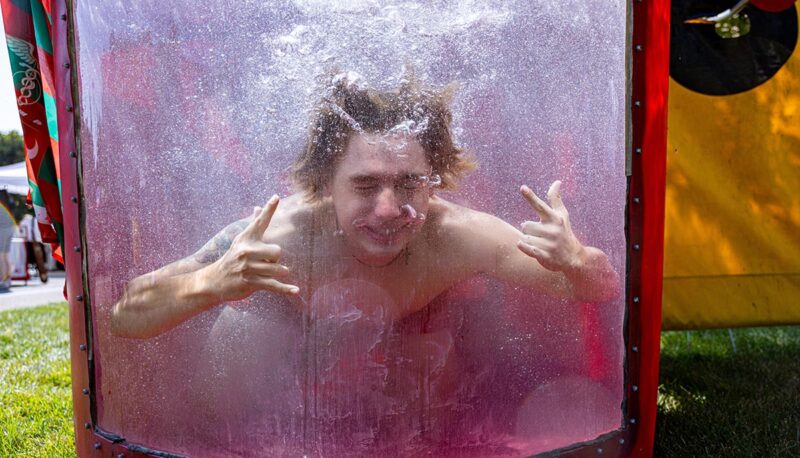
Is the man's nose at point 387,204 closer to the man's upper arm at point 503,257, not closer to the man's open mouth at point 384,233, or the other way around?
the man's open mouth at point 384,233

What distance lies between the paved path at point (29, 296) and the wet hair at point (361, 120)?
6319 millimetres

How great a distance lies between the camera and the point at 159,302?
148cm

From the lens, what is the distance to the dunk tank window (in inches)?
54.5

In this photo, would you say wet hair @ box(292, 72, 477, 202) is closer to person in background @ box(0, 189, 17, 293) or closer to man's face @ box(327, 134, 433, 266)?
man's face @ box(327, 134, 433, 266)

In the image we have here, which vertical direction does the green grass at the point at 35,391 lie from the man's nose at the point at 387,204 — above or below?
below

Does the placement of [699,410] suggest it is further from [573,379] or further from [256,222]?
[256,222]

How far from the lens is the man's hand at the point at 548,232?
1.50m

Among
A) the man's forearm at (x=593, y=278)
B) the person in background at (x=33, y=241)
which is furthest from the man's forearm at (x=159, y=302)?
the person in background at (x=33, y=241)

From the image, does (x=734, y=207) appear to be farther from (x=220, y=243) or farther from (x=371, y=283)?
(x=220, y=243)

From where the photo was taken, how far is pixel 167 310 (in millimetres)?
1471

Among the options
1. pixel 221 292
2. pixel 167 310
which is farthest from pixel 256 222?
pixel 167 310

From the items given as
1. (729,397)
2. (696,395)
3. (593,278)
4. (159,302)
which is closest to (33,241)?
(696,395)

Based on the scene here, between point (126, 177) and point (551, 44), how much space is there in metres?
0.91

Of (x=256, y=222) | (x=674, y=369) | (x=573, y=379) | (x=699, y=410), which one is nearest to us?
(x=256, y=222)
